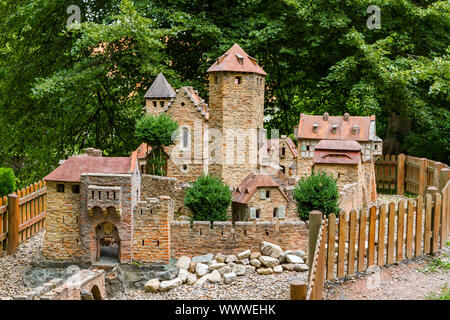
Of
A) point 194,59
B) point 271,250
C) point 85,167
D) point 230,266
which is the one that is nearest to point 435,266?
point 271,250

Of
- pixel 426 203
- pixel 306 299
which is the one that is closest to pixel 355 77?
pixel 426 203

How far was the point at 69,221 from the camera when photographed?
15.3 meters

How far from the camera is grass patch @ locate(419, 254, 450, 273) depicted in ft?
39.3

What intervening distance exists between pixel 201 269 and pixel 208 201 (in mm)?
2313

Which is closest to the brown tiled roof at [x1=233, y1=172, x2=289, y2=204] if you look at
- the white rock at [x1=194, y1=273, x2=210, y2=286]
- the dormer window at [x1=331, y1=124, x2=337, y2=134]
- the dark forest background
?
the white rock at [x1=194, y1=273, x2=210, y2=286]

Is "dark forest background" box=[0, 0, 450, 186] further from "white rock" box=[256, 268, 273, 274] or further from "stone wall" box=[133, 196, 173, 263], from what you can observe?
"white rock" box=[256, 268, 273, 274]

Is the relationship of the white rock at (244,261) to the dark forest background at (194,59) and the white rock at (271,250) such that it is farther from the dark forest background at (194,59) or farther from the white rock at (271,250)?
the dark forest background at (194,59)

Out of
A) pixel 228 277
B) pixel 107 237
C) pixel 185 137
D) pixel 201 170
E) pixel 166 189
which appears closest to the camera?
pixel 228 277

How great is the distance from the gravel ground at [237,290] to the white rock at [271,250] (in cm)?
73

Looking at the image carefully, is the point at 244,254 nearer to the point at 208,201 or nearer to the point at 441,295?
the point at 208,201

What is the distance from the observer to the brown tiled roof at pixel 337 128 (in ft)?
68.2

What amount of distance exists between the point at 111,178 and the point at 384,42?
46.8ft

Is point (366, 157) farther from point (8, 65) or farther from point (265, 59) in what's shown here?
point (8, 65)

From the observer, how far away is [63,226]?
603 inches
